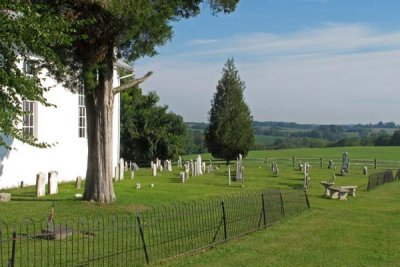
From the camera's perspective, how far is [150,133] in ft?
166

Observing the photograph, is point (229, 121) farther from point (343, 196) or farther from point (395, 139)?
point (395, 139)

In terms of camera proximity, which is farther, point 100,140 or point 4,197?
point 4,197

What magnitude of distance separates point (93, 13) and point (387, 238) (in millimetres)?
10716

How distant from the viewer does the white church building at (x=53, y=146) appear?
78.0ft

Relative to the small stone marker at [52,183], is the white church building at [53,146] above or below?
above

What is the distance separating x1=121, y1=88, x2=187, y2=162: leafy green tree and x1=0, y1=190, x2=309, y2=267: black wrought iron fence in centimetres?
3115

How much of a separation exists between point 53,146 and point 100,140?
8.08 m

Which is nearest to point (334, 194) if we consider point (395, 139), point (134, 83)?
point (134, 83)

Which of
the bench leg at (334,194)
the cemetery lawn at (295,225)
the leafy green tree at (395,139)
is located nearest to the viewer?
the cemetery lawn at (295,225)

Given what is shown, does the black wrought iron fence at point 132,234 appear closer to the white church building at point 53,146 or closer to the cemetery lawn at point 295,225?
the cemetery lawn at point 295,225

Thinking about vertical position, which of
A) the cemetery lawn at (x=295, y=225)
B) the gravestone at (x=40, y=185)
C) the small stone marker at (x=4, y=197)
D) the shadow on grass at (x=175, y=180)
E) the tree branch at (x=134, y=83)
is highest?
the tree branch at (x=134, y=83)

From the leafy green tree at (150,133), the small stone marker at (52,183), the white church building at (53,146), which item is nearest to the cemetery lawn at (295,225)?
the small stone marker at (52,183)

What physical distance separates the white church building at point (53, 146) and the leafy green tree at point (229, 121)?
2333 centimetres

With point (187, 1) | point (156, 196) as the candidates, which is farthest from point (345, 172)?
point (187, 1)
